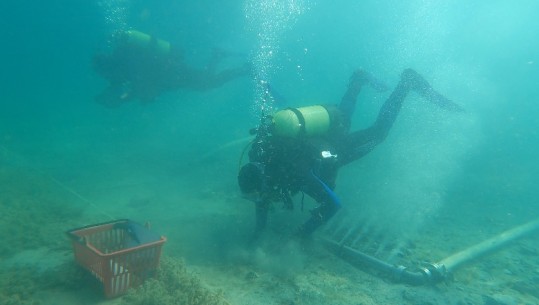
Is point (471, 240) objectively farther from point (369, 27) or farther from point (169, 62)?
point (369, 27)

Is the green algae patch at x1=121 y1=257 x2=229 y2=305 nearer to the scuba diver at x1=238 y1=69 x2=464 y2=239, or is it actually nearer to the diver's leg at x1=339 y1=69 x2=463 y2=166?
the scuba diver at x1=238 y1=69 x2=464 y2=239

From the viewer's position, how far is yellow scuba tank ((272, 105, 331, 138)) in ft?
19.9

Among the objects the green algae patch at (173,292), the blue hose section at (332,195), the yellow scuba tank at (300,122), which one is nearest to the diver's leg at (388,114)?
the yellow scuba tank at (300,122)

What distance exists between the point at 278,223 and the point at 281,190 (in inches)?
70.5

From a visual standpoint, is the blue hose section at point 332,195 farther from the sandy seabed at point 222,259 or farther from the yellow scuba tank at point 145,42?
the yellow scuba tank at point 145,42

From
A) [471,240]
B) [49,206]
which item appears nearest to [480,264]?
[471,240]

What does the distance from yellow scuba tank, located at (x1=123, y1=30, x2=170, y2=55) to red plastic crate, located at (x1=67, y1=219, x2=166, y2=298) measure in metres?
8.14

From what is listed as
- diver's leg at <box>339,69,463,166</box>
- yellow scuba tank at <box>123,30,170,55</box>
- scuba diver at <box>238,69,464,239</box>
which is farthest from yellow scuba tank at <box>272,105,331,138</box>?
yellow scuba tank at <box>123,30,170,55</box>

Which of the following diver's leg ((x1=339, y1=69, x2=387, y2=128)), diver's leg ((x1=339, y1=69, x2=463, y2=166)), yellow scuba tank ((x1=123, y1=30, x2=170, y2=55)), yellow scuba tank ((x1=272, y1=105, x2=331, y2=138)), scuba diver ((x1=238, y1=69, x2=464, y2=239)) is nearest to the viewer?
scuba diver ((x1=238, y1=69, x2=464, y2=239))

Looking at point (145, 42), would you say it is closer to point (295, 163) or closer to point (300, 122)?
point (300, 122)

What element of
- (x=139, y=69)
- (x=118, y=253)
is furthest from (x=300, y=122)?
(x=139, y=69)

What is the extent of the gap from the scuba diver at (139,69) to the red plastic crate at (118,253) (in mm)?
7066

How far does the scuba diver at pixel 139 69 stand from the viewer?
1093 centimetres

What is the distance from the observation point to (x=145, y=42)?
11.6 m
